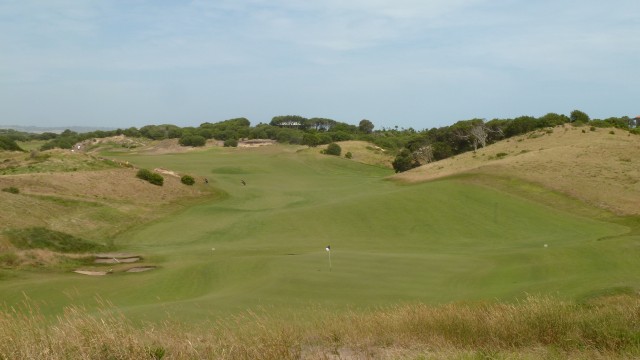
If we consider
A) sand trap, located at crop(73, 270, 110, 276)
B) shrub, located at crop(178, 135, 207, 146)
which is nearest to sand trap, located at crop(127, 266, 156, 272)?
sand trap, located at crop(73, 270, 110, 276)

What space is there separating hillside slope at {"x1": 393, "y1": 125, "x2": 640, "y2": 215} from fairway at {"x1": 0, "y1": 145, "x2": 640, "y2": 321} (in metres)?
3.61

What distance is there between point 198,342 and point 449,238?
25.4 meters

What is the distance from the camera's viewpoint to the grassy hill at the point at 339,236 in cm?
1491

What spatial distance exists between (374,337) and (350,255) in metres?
12.7

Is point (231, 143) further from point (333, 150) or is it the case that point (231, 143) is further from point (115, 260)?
→ point (115, 260)

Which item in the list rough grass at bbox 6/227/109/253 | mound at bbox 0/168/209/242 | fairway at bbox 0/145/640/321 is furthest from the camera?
mound at bbox 0/168/209/242

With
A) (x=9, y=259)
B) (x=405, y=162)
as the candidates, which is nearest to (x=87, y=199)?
(x=9, y=259)

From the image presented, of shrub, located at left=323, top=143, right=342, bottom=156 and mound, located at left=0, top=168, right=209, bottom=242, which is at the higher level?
shrub, located at left=323, top=143, right=342, bottom=156

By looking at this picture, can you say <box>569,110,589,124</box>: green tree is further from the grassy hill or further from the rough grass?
the rough grass

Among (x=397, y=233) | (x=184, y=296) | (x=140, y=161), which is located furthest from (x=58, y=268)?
(x=140, y=161)

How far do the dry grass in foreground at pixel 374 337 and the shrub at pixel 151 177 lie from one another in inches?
1538

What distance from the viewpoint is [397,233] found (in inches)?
1303

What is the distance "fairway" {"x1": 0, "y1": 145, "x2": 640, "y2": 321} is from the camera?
1482 cm

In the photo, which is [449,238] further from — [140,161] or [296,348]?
[140,161]
